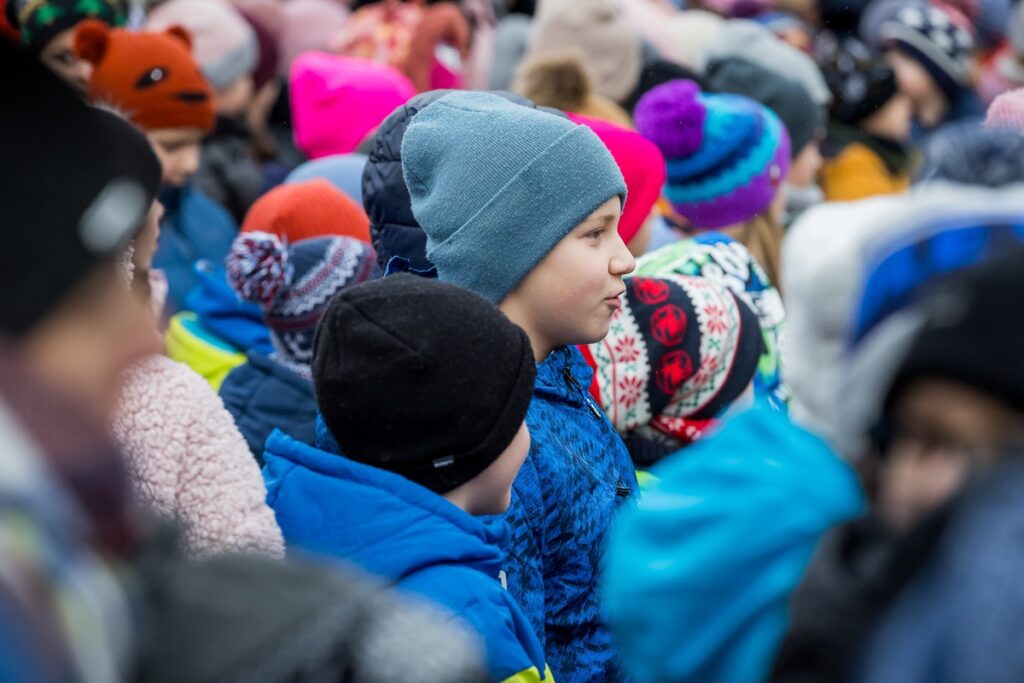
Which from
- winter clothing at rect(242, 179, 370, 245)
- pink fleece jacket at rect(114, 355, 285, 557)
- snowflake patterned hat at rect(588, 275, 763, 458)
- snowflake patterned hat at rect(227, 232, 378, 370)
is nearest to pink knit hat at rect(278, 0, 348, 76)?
winter clothing at rect(242, 179, 370, 245)

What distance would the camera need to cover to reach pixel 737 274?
4.16m

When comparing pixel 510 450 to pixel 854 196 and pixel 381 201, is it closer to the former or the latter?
pixel 381 201

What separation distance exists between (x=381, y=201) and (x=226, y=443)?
3.17 ft

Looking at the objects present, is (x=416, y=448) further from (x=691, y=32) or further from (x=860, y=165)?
(x=691, y=32)

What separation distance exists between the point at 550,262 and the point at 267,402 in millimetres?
1209

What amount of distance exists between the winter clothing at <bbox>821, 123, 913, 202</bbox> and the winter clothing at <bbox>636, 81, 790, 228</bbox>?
6.74ft

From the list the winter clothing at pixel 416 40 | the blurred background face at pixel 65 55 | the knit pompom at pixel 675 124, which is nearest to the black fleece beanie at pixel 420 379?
the knit pompom at pixel 675 124

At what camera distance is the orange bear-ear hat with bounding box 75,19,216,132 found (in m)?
5.57

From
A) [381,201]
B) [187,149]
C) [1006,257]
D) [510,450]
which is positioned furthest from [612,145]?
[1006,257]

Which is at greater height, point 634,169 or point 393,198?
point 393,198

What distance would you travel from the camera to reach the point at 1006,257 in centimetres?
139

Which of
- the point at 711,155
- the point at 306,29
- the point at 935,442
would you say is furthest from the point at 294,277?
the point at 306,29

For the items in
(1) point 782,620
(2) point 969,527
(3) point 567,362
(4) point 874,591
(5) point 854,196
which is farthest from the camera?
(5) point 854,196

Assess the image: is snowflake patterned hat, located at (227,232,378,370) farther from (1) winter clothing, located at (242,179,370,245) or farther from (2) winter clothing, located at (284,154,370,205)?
(2) winter clothing, located at (284,154,370,205)
